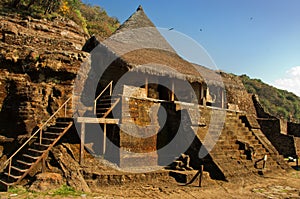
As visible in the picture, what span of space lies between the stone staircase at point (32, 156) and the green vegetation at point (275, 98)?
46004mm

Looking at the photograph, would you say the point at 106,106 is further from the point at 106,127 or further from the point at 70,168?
the point at 70,168

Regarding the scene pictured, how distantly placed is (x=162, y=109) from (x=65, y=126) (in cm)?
412

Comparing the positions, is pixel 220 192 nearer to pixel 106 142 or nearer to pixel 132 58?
pixel 106 142

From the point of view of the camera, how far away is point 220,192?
8.15 metres

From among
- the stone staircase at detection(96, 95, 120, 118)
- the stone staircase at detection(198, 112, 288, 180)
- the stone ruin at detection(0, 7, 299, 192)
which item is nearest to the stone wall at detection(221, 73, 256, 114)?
the stone staircase at detection(198, 112, 288, 180)

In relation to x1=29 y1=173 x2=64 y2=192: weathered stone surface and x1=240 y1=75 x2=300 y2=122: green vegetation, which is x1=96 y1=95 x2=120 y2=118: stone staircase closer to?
x1=29 y1=173 x2=64 y2=192: weathered stone surface

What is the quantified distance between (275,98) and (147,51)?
159 feet

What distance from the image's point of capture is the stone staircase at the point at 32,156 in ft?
23.7

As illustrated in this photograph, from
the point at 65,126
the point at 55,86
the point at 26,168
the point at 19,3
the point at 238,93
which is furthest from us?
the point at 238,93

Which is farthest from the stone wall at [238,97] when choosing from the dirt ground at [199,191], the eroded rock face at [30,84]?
the eroded rock face at [30,84]

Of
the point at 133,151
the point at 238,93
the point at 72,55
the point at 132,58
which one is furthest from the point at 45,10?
the point at 238,93

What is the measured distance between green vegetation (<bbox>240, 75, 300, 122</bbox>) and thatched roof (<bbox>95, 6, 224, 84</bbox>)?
37.2m

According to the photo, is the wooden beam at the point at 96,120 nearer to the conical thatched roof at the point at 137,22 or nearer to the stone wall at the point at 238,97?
the conical thatched roof at the point at 137,22

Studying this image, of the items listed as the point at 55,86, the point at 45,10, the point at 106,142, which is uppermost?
the point at 45,10
